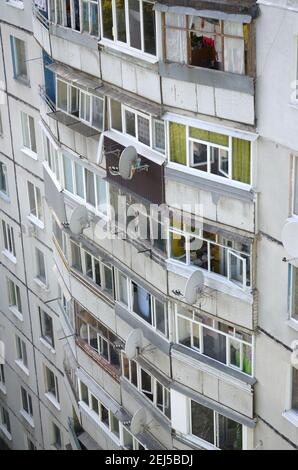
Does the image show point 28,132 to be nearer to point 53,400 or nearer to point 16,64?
point 16,64

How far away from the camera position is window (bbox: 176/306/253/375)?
21500mm

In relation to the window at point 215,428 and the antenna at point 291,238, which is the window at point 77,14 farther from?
the window at point 215,428

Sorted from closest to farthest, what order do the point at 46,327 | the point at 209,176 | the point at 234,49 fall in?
the point at 234,49 → the point at 209,176 → the point at 46,327

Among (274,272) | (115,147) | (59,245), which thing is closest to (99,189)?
(115,147)

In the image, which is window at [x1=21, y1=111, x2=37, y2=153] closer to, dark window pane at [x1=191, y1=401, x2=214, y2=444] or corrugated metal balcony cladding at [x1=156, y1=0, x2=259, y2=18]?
dark window pane at [x1=191, y1=401, x2=214, y2=444]

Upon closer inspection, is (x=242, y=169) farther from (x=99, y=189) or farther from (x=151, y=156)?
(x=99, y=189)

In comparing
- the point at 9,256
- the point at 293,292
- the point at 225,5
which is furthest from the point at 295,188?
the point at 9,256

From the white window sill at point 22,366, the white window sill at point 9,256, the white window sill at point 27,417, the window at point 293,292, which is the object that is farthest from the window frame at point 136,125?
the white window sill at point 27,417

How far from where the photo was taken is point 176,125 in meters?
20.2

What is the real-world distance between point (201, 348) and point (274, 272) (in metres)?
3.65

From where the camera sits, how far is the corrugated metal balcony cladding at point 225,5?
1747cm

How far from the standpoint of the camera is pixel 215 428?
2303 cm

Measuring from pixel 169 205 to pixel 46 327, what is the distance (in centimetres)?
1453

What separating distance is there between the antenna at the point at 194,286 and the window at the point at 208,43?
15.5ft
